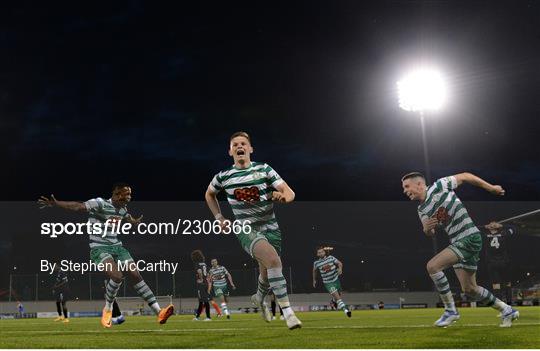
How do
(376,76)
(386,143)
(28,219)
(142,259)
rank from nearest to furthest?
Result: (142,259)
(28,219)
(376,76)
(386,143)

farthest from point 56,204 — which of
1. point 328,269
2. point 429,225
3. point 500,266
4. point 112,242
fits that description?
point 500,266

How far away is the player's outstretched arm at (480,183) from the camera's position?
9.24 metres

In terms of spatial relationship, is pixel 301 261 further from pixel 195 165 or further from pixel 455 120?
pixel 455 120

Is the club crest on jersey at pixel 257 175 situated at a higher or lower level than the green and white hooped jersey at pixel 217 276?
higher

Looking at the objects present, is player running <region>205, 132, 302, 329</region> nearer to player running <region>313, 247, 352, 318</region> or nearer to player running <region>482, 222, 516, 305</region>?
player running <region>313, 247, 352, 318</region>

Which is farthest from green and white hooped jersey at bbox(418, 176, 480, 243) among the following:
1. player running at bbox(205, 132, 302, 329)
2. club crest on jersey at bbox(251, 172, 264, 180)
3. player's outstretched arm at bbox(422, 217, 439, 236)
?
club crest on jersey at bbox(251, 172, 264, 180)

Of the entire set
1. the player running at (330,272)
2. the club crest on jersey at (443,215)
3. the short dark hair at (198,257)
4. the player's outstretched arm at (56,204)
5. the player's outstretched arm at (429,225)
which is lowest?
the player running at (330,272)

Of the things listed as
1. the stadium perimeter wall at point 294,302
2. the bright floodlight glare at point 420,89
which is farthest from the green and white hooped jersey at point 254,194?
the stadium perimeter wall at point 294,302

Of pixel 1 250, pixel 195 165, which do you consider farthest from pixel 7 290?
pixel 195 165

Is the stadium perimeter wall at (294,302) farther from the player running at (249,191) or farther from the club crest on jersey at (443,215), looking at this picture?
Result: the player running at (249,191)

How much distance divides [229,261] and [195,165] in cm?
→ 1091

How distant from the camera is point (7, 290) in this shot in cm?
3175

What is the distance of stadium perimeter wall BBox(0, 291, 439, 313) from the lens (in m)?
31.0

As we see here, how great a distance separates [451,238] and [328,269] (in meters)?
10.3
